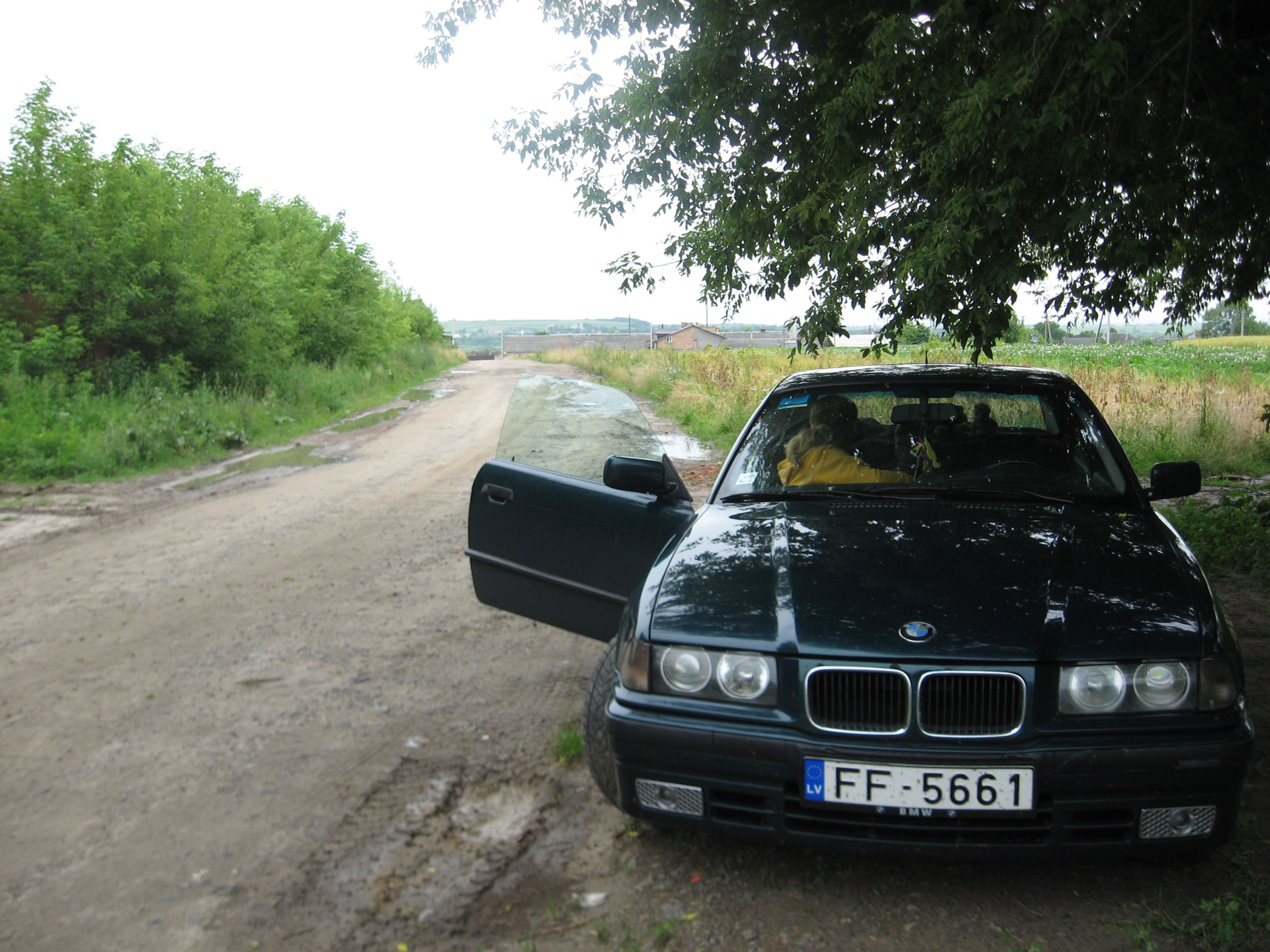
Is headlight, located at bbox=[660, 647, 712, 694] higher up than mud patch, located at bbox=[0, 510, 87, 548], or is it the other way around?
headlight, located at bbox=[660, 647, 712, 694]

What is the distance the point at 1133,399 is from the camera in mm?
14852

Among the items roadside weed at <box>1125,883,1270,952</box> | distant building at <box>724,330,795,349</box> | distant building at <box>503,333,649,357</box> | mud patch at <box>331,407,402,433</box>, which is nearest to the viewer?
roadside weed at <box>1125,883,1270,952</box>

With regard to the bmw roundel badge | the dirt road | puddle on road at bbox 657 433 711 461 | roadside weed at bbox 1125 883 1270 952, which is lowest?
puddle on road at bbox 657 433 711 461

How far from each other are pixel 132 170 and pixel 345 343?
1322 centimetres

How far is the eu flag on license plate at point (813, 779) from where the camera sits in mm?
2527

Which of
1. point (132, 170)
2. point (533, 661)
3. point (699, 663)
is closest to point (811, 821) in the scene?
point (699, 663)

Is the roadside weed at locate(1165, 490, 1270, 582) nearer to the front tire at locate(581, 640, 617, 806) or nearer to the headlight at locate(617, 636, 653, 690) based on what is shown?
the front tire at locate(581, 640, 617, 806)

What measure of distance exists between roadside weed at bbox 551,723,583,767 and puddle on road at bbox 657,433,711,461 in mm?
9090

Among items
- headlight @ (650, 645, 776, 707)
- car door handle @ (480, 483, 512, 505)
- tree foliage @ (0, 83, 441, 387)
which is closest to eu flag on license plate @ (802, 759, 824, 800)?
headlight @ (650, 645, 776, 707)

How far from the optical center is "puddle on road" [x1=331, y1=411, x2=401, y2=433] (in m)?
19.4

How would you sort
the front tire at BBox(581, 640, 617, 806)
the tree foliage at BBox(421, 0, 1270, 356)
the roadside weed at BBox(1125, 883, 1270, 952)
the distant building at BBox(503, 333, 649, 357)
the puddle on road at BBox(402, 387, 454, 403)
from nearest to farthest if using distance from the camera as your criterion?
the roadside weed at BBox(1125, 883, 1270, 952) → the front tire at BBox(581, 640, 617, 806) → the tree foliage at BBox(421, 0, 1270, 356) → the puddle on road at BBox(402, 387, 454, 403) → the distant building at BBox(503, 333, 649, 357)

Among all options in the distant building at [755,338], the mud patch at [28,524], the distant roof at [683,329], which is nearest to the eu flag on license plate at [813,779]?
the mud patch at [28,524]

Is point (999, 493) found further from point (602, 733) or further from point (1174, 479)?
point (602, 733)

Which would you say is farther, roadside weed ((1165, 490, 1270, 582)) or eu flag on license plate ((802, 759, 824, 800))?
roadside weed ((1165, 490, 1270, 582))
